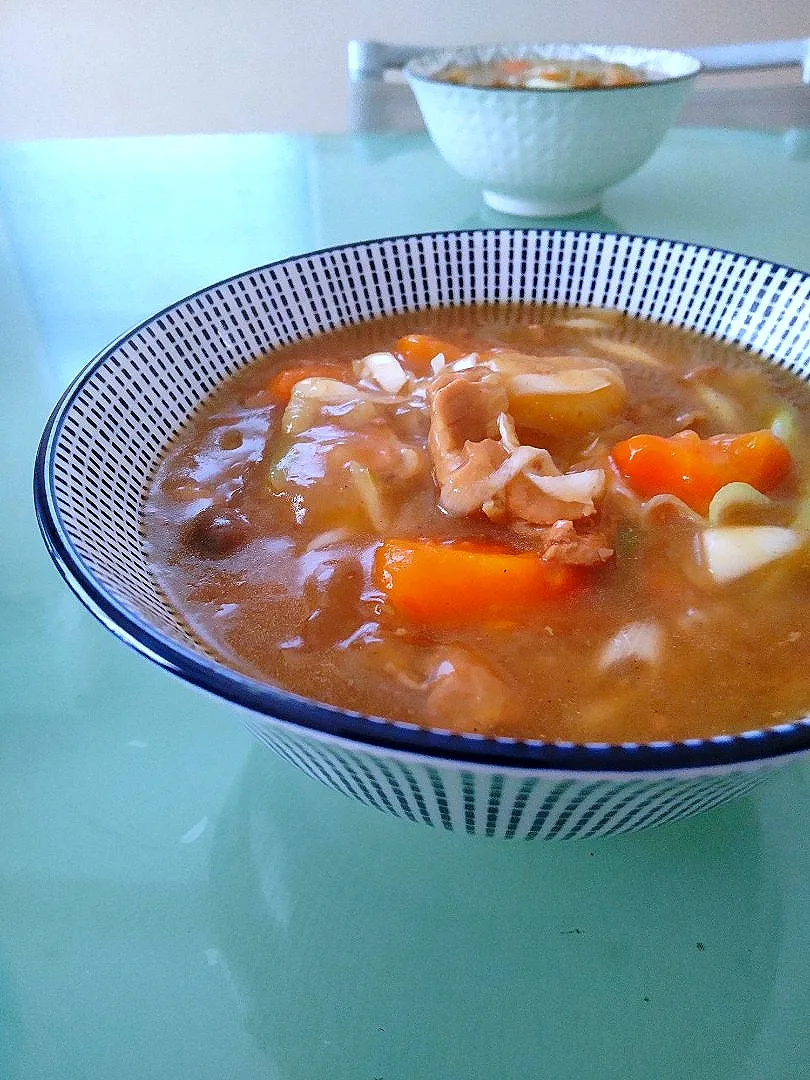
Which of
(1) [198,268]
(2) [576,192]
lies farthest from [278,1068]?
(2) [576,192]

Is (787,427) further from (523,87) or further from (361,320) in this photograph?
(523,87)

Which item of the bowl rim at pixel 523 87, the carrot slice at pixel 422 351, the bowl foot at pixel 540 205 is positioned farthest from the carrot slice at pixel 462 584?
the bowl foot at pixel 540 205

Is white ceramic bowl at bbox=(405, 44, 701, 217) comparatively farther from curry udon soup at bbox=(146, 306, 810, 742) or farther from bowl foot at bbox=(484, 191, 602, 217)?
curry udon soup at bbox=(146, 306, 810, 742)

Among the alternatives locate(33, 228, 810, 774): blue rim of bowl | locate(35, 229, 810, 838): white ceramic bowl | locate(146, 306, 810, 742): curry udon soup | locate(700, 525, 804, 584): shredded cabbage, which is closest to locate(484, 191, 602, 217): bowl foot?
locate(35, 229, 810, 838): white ceramic bowl

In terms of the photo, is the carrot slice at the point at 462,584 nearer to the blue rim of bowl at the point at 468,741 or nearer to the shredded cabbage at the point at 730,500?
the shredded cabbage at the point at 730,500

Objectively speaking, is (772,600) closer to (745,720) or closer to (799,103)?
(745,720)

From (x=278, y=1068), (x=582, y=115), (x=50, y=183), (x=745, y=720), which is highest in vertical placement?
(x=582, y=115)

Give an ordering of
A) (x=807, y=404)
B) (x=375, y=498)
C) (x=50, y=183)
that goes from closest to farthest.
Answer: (x=375, y=498), (x=807, y=404), (x=50, y=183)
